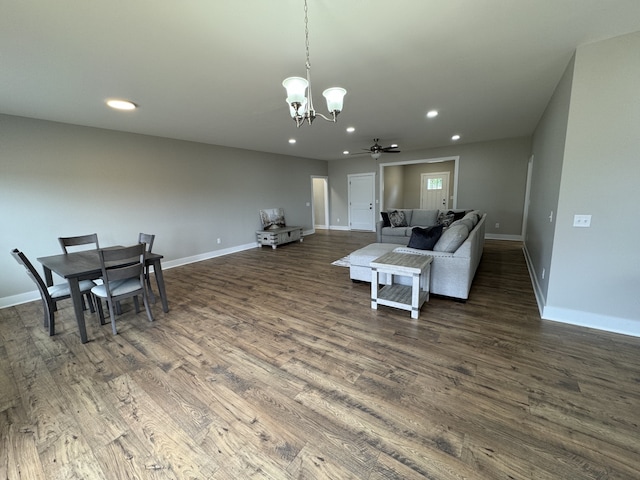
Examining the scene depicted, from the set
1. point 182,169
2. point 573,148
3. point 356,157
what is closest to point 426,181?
point 356,157

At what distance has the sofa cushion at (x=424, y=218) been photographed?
616cm

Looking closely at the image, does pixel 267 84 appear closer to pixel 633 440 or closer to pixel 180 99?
pixel 180 99

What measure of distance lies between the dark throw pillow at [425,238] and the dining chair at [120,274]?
3.40 meters

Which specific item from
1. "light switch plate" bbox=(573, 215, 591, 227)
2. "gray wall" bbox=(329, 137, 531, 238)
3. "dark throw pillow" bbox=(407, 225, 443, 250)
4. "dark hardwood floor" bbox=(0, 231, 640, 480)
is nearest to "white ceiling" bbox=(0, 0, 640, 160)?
"light switch plate" bbox=(573, 215, 591, 227)

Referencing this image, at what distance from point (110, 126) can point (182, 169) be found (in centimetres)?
132

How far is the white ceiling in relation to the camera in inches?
65.9

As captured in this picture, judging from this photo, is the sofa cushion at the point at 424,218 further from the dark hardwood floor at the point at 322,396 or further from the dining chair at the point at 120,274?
the dining chair at the point at 120,274

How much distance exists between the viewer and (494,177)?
6574 millimetres

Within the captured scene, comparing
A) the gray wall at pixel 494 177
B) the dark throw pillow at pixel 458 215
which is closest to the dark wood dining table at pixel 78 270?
the dark throw pillow at pixel 458 215

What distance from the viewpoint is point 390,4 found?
1632 millimetres

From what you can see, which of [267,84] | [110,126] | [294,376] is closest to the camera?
[294,376]

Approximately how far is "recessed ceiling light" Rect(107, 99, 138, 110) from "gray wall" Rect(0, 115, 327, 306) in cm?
133

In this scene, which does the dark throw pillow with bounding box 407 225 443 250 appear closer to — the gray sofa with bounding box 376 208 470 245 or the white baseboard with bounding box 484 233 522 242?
the gray sofa with bounding box 376 208 470 245

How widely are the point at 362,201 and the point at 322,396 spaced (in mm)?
7664
